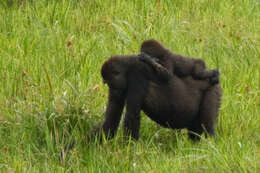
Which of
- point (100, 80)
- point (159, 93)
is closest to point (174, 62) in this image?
point (159, 93)

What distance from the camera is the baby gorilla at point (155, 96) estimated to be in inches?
215

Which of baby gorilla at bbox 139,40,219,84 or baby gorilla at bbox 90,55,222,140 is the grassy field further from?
baby gorilla at bbox 139,40,219,84

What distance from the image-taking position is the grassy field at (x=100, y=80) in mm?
5020

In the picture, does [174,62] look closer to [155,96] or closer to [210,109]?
[155,96]

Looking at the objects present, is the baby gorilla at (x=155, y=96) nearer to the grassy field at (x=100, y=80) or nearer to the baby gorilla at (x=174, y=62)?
the baby gorilla at (x=174, y=62)

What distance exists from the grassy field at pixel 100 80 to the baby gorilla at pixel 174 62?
553 mm

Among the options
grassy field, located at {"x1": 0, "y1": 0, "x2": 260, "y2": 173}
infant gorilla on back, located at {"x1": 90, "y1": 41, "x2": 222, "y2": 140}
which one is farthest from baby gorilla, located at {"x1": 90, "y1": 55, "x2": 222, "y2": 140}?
grassy field, located at {"x1": 0, "y1": 0, "x2": 260, "y2": 173}

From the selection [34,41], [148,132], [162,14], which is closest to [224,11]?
[162,14]

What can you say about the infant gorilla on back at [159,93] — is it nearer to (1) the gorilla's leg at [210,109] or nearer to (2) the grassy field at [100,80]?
(1) the gorilla's leg at [210,109]

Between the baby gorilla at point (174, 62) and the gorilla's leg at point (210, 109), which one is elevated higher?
the baby gorilla at point (174, 62)

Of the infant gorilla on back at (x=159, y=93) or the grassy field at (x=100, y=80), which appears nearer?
the grassy field at (x=100, y=80)

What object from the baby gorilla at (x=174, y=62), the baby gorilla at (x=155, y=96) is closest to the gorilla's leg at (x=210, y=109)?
the baby gorilla at (x=155, y=96)

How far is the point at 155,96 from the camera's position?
18.0 ft

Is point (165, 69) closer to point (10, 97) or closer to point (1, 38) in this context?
point (10, 97)
